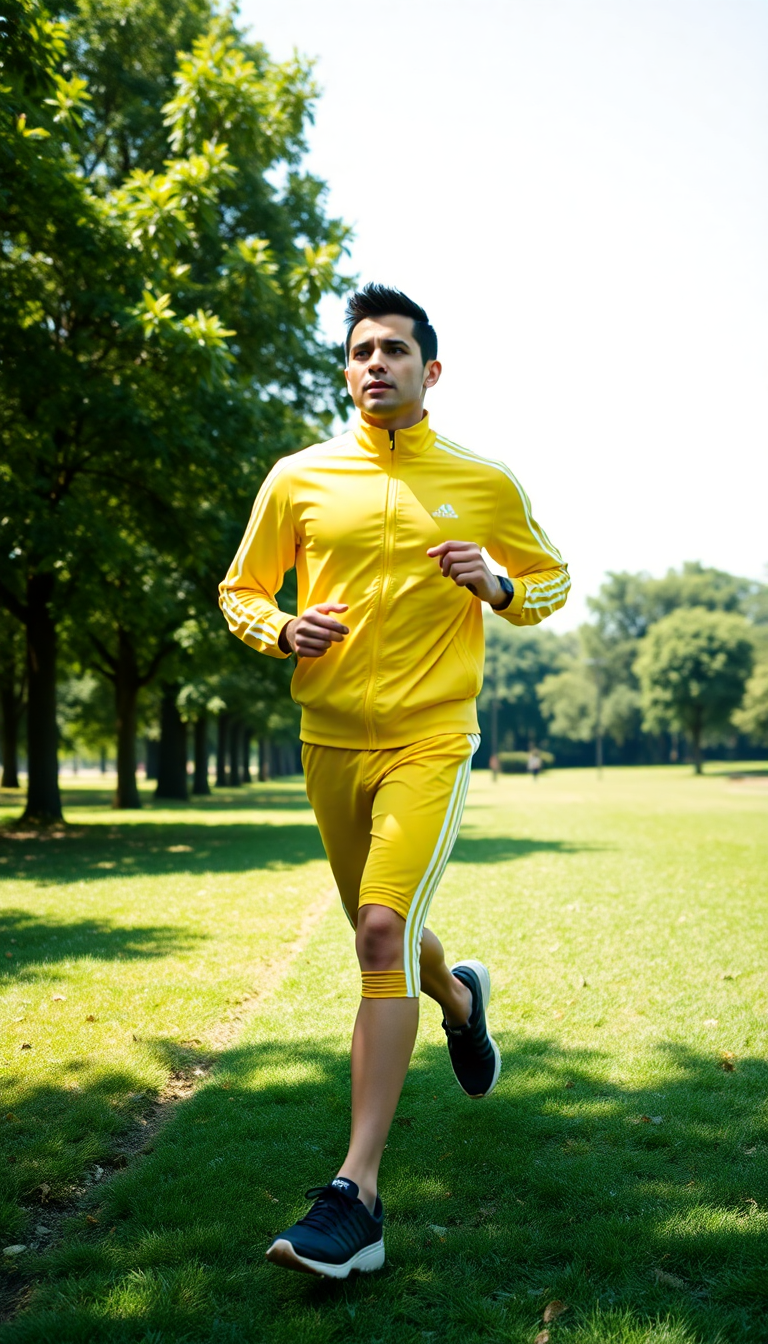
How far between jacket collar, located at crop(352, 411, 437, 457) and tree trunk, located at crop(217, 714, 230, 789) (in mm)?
37166

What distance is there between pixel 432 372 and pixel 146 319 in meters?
11.1

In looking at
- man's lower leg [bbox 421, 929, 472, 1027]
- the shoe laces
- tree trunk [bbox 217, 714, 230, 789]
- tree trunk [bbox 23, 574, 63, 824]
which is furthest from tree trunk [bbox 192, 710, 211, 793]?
the shoe laces

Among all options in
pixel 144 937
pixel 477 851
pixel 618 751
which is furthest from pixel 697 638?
pixel 144 937

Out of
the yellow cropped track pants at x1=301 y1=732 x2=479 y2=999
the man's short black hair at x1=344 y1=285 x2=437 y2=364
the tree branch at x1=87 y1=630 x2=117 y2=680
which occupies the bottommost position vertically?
the yellow cropped track pants at x1=301 y1=732 x2=479 y2=999

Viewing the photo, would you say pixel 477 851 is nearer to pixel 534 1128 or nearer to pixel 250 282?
pixel 250 282

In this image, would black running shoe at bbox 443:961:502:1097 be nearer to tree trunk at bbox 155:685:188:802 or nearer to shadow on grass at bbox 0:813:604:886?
shadow on grass at bbox 0:813:604:886

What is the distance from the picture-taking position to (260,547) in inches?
147

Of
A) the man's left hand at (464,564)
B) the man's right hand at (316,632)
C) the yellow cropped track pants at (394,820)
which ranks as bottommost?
the yellow cropped track pants at (394,820)

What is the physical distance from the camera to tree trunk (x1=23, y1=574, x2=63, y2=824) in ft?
60.3

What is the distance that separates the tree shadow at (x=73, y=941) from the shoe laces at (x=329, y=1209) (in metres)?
→ 4.19

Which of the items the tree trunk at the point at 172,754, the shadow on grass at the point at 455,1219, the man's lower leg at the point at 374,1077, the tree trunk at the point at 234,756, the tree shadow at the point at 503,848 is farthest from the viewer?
the tree trunk at the point at 234,756

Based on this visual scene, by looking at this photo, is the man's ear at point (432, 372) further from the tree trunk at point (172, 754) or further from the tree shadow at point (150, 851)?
the tree trunk at point (172, 754)

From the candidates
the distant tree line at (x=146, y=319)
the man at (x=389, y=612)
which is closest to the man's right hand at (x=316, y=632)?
the man at (x=389, y=612)

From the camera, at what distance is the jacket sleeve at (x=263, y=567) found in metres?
3.58
